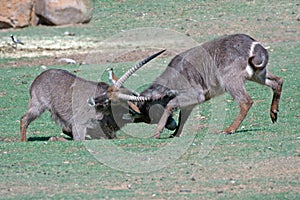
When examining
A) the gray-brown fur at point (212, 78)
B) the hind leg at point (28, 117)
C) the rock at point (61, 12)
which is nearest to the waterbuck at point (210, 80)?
the gray-brown fur at point (212, 78)

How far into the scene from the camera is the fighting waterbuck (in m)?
9.34

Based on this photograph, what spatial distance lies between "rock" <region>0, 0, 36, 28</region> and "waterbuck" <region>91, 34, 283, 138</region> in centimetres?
873

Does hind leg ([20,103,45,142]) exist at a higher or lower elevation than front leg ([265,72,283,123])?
lower

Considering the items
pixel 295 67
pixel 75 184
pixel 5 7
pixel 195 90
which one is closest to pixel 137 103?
pixel 195 90

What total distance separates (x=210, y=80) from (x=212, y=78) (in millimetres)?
39

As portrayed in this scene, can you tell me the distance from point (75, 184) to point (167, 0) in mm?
12970

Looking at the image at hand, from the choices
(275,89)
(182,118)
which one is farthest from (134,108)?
(275,89)

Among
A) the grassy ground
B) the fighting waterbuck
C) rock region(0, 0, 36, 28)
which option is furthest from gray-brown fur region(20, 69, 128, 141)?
rock region(0, 0, 36, 28)

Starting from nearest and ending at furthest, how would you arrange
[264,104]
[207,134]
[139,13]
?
[207,134] → [264,104] → [139,13]

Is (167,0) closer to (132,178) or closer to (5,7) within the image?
(5,7)

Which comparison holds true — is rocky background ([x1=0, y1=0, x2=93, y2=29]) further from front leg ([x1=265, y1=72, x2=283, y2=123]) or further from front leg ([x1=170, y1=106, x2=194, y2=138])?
front leg ([x1=265, y1=72, x2=283, y2=123])

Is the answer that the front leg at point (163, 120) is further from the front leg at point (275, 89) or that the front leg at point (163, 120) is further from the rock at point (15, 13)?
the rock at point (15, 13)

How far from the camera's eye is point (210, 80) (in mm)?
9641

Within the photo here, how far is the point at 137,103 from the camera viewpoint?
9391mm
